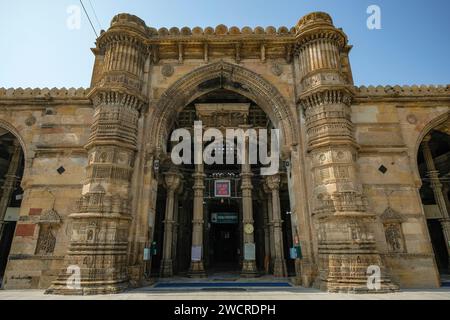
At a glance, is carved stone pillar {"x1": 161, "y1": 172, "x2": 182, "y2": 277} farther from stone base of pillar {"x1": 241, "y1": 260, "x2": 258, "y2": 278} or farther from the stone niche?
stone base of pillar {"x1": 241, "y1": 260, "x2": 258, "y2": 278}

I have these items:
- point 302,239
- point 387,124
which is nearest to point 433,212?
point 387,124

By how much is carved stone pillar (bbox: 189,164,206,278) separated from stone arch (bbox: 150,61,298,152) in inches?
157

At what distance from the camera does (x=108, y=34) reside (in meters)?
11.9

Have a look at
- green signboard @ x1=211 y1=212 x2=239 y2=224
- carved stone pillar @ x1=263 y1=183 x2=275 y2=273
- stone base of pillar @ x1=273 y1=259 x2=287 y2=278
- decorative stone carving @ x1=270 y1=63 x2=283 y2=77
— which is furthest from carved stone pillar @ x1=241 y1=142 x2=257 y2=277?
decorative stone carving @ x1=270 y1=63 x2=283 y2=77

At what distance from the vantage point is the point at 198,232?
1461cm

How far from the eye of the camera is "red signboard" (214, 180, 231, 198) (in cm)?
1505

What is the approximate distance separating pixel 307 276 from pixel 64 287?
894 centimetres

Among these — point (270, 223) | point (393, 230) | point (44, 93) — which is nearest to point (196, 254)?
point (270, 223)

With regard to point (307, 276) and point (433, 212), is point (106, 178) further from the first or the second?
point (433, 212)

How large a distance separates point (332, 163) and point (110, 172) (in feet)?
29.3

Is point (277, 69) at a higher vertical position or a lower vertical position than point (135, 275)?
higher

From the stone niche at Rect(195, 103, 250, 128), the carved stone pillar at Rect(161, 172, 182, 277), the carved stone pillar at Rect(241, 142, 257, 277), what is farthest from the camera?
the stone niche at Rect(195, 103, 250, 128)

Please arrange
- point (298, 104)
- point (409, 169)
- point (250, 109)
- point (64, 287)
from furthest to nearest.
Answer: point (250, 109), point (298, 104), point (409, 169), point (64, 287)

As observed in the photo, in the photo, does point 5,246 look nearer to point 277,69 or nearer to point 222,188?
point 222,188
